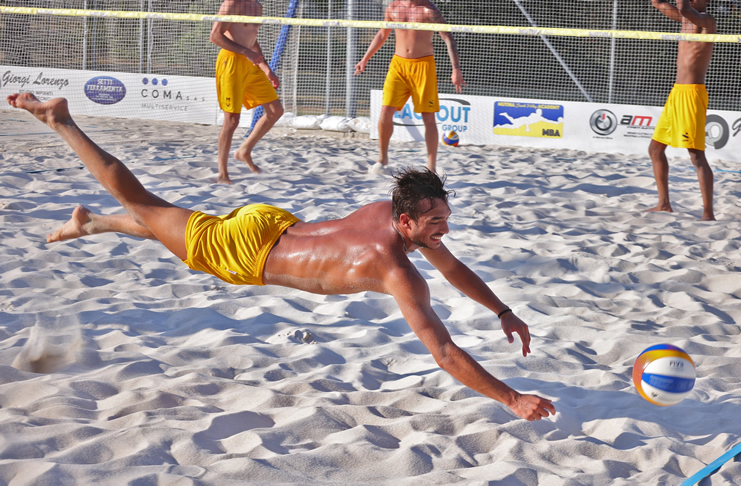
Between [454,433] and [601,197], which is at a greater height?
[601,197]

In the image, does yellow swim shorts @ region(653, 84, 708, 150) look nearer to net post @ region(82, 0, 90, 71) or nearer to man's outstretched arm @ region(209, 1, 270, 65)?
man's outstretched arm @ region(209, 1, 270, 65)

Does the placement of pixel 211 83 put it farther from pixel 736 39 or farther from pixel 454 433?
pixel 454 433

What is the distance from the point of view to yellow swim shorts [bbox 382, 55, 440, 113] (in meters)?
6.20

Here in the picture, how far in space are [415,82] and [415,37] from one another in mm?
371

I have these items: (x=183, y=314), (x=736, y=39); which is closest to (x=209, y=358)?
(x=183, y=314)

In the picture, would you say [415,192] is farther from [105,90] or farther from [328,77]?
[105,90]

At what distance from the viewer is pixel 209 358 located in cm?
280

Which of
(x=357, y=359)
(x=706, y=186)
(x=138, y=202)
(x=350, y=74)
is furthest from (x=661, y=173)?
(x=350, y=74)

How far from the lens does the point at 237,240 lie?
104 inches

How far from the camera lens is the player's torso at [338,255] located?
2295 millimetres

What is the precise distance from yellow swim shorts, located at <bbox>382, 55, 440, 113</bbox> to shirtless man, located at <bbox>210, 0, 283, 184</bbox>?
989mm

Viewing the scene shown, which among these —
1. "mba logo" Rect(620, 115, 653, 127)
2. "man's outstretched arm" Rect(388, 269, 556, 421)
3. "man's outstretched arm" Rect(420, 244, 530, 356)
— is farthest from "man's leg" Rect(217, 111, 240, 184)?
"mba logo" Rect(620, 115, 653, 127)

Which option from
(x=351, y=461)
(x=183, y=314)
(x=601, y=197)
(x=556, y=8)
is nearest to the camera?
(x=351, y=461)

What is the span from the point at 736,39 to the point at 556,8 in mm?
7798
